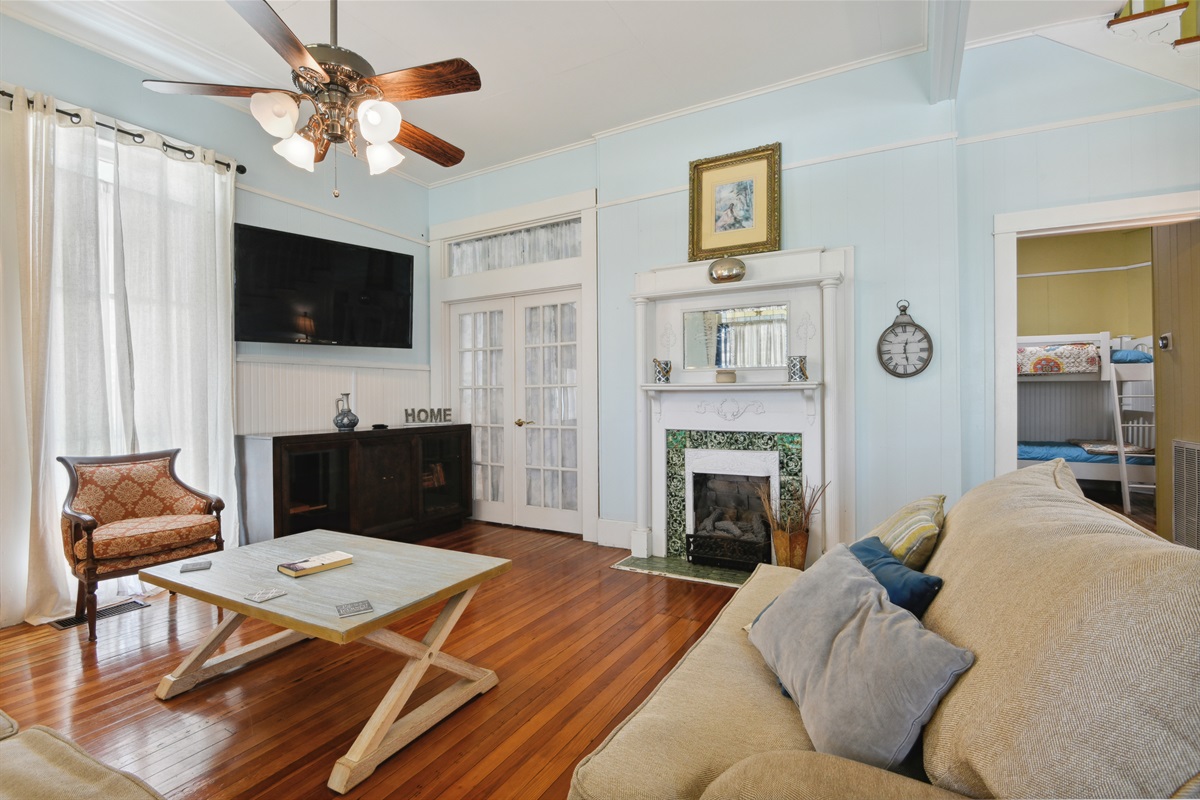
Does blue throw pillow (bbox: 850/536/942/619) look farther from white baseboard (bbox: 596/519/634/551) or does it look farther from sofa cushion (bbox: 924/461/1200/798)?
white baseboard (bbox: 596/519/634/551)

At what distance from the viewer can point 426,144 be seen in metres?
2.58

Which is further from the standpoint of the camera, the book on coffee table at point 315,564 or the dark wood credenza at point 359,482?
the dark wood credenza at point 359,482

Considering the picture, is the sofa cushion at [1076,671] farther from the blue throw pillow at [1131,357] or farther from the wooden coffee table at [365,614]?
the blue throw pillow at [1131,357]

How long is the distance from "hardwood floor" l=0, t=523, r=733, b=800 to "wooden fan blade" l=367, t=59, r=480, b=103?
7.67 feet

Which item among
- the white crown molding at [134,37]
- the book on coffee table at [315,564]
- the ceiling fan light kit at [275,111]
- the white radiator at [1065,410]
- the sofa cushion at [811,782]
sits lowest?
the book on coffee table at [315,564]

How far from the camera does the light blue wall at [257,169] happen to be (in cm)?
294

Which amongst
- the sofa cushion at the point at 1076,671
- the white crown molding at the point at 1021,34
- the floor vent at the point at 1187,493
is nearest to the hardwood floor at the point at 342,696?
the sofa cushion at the point at 1076,671

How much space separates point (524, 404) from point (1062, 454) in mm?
5359

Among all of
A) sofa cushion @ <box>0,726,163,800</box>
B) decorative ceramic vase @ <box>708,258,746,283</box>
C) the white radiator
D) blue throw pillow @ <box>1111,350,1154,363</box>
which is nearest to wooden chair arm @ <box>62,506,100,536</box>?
sofa cushion @ <box>0,726,163,800</box>

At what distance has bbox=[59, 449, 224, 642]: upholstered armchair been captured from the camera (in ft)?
8.50

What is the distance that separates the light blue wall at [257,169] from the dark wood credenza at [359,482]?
82 cm

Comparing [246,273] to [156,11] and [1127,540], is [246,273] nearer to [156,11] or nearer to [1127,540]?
[156,11]

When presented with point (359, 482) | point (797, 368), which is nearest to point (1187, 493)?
point (797, 368)

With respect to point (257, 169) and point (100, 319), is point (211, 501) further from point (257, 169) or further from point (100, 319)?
point (257, 169)
